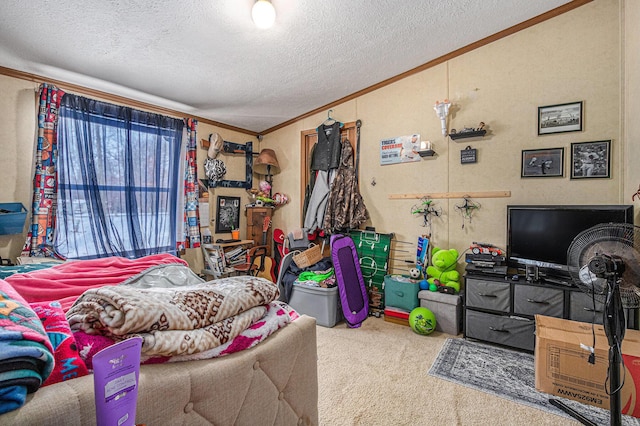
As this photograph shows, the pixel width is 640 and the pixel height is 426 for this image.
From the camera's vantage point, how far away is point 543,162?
8.96 feet

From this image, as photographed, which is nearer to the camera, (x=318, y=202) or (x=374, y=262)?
(x=374, y=262)

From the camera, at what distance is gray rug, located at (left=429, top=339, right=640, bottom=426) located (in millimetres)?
1802

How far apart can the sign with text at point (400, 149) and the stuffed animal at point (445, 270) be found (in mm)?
1106

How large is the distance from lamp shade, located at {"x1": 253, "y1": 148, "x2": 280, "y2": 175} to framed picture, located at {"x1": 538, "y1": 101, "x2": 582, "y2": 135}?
10.5 ft

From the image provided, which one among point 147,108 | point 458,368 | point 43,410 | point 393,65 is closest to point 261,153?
point 147,108

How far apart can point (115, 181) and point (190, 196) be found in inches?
31.2

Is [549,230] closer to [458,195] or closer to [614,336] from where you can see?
[458,195]

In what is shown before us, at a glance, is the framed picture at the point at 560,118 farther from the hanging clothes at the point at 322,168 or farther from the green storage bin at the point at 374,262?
the hanging clothes at the point at 322,168

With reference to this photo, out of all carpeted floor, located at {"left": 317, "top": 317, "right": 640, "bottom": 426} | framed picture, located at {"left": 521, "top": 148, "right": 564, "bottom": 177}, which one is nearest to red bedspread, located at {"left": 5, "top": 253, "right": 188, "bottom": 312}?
carpeted floor, located at {"left": 317, "top": 317, "right": 640, "bottom": 426}

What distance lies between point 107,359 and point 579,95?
358 cm

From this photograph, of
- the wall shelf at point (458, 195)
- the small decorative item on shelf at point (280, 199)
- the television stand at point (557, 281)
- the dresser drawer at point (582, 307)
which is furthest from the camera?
the small decorative item on shelf at point (280, 199)

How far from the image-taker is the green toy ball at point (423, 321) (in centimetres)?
281

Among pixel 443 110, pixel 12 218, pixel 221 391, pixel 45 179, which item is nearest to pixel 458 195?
pixel 443 110

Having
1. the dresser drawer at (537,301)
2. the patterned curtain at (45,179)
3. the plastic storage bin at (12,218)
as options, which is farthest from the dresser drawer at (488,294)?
the plastic storage bin at (12,218)
